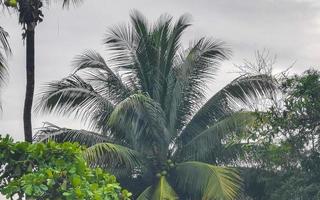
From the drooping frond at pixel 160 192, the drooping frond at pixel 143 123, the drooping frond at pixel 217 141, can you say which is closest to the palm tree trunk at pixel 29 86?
the drooping frond at pixel 143 123

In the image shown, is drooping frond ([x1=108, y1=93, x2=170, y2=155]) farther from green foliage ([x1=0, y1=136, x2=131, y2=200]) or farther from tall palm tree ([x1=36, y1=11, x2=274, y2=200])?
green foliage ([x1=0, y1=136, x2=131, y2=200])

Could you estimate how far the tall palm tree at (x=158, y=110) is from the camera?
19672mm

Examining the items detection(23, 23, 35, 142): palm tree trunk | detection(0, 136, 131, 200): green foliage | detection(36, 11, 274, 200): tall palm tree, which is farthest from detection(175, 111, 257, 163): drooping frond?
detection(0, 136, 131, 200): green foliage

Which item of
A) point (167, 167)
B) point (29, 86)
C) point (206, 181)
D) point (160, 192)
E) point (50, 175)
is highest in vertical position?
point (29, 86)

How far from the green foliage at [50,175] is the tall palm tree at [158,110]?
28.8ft

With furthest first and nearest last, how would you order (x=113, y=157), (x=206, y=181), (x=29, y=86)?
(x=113, y=157) < (x=206, y=181) < (x=29, y=86)

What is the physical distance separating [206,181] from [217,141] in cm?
196

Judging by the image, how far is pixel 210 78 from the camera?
22.2 m

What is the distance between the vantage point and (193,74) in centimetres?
2202

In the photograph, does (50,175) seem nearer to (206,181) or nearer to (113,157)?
(206,181)

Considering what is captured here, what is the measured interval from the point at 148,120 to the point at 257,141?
10.6ft

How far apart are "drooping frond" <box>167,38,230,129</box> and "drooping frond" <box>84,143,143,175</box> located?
1972mm

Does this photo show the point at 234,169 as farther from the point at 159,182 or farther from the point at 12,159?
the point at 12,159

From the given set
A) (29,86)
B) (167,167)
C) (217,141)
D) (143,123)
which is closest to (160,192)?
(167,167)
